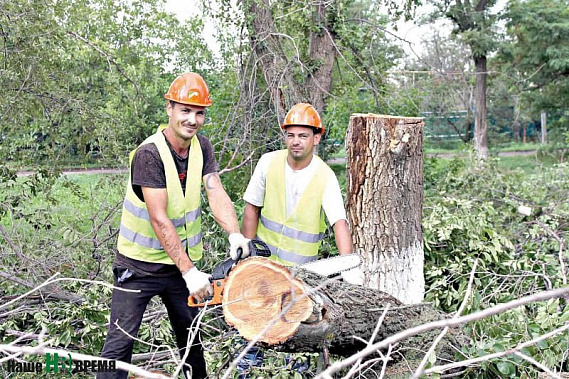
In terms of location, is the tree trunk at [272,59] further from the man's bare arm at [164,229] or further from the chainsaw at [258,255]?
the man's bare arm at [164,229]

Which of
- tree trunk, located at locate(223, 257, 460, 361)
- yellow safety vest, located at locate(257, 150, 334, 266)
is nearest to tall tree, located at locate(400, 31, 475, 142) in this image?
yellow safety vest, located at locate(257, 150, 334, 266)

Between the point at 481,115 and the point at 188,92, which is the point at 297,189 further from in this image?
the point at 481,115

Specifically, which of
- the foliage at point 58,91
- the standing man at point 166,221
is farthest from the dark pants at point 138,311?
the foliage at point 58,91

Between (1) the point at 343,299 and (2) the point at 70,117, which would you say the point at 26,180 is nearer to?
(2) the point at 70,117

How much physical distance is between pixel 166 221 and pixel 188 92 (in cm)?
72

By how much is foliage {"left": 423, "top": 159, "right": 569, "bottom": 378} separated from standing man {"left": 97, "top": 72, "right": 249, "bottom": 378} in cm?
164

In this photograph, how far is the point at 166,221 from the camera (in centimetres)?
294

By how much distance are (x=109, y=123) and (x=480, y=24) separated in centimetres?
1358

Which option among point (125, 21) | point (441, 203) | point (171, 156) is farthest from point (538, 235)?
point (125, 21)

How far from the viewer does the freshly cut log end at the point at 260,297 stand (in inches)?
95.7

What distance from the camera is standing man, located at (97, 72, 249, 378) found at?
2986 mm

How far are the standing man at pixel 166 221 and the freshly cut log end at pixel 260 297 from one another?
17.2 inches

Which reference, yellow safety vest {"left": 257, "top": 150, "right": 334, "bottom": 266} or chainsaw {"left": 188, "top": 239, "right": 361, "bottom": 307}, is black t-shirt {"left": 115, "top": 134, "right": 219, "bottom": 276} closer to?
chainsaw {"left": 188, "top": 239, "right": 361, "bottom": 307}

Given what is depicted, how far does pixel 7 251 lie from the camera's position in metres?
4.76
